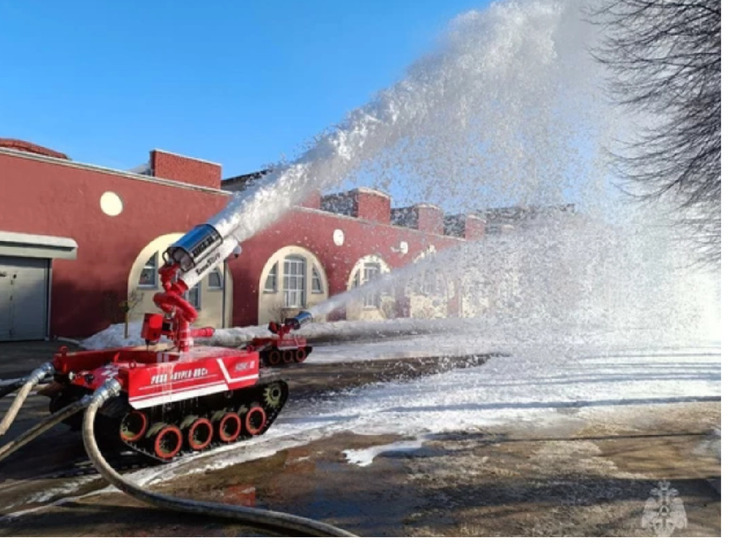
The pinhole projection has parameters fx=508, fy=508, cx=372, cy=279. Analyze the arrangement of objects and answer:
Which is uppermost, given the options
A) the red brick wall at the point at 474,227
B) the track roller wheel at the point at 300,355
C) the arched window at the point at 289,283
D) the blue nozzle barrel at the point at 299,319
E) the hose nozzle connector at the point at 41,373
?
the red brick wall at the point at 474,227

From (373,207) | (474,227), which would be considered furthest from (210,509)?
(373,207)

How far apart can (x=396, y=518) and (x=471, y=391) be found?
15.5 feet

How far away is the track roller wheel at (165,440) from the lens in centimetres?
480

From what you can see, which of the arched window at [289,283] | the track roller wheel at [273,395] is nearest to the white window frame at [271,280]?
the arched window at [289,283]

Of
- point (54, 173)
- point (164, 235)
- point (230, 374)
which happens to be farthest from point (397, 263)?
point (230, 374)

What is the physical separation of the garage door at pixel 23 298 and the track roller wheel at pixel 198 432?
37.8ft

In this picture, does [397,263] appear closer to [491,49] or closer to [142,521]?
[491,49]

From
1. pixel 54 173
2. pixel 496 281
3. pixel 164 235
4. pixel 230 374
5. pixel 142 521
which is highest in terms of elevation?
pixel 54 173

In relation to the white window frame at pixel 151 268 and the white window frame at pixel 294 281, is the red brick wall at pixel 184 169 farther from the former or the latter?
the white window frame at pixel 294 281

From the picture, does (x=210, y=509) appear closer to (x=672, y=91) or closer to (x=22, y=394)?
(x=22, y=394)

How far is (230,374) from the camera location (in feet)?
17.4

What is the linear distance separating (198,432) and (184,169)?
49.6 feet

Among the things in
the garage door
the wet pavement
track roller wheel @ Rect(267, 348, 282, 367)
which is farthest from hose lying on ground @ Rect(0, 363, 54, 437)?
the garage door

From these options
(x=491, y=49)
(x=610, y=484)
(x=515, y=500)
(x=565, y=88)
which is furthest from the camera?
(x=565, y=88)
